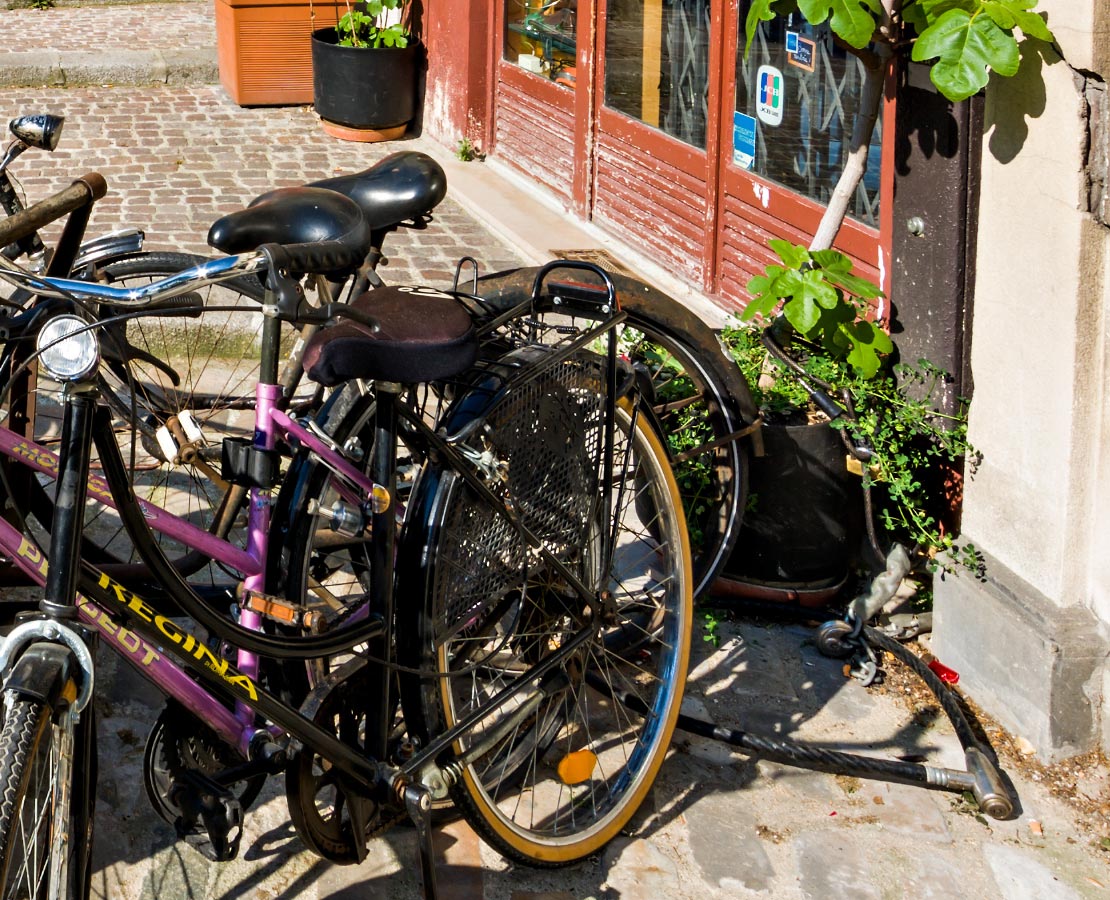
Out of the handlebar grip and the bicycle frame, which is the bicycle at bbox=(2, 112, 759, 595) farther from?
the handlebar grip

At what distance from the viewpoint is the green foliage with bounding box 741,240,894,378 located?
4.01 meters

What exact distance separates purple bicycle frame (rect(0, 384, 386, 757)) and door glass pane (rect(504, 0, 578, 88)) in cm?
527

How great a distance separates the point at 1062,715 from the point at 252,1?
8.59m

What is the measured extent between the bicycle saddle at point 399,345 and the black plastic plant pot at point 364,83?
716 centimetres

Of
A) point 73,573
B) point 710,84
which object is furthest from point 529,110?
point 73,573

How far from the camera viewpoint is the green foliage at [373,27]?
9.66 m

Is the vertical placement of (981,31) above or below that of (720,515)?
above

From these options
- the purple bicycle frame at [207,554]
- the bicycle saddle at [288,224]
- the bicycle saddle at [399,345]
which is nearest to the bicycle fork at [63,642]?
the purple bicycle frame at [207,554]

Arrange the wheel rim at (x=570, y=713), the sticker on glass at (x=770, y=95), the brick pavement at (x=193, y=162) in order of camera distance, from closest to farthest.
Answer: the wheel rim at (x=570, y=713)
the sticker on glass at (x=770, y=95)
the brick pavement at (x=193, y=162)

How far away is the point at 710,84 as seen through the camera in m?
6.21

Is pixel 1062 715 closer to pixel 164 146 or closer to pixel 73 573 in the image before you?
pixel 73 573

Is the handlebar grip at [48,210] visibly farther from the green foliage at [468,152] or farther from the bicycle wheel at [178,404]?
the green foliage at [468,152]

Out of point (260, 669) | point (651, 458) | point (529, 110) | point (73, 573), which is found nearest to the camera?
point (73, 573)

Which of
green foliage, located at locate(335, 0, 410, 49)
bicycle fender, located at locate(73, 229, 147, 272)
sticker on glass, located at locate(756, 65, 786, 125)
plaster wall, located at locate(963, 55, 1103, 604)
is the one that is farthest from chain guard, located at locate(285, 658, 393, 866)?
green foliage, located at locate(335, 0, 410, 49)
